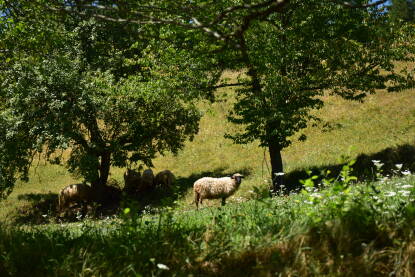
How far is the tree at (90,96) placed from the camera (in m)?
16.6

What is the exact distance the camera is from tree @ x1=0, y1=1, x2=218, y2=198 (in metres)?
16.6

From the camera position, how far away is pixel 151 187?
25219mm

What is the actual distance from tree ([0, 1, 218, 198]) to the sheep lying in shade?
4.09m

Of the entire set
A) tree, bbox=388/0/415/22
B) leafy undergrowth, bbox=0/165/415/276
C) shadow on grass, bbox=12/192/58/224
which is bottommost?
shadow on grass, bbox=12/192/58/224

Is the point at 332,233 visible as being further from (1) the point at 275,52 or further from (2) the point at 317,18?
(2) the point at 317,18

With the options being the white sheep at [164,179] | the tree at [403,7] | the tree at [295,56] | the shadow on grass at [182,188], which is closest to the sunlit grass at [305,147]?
the shadow on grass at [182,188]

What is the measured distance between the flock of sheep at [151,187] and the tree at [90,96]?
2.63 metres

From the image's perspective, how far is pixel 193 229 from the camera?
4660 millimetres

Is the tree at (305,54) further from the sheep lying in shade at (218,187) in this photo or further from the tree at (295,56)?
the sheep lying in shade at (218,187)

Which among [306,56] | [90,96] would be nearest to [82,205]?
[90,96]

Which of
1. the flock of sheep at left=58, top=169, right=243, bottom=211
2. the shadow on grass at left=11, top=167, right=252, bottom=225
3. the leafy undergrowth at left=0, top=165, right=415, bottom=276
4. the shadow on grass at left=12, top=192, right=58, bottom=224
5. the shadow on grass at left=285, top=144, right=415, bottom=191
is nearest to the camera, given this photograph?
the leafy undergrowth at left=0, top=165, right=415, bottom=276

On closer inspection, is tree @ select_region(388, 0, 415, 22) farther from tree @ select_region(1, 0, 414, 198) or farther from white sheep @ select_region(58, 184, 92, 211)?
white sheep @ select_region(58, 184, 92, 211)

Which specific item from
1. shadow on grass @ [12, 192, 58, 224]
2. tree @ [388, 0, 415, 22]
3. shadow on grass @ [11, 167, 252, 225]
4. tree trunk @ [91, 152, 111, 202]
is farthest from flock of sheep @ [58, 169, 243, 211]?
tree @ [388, 0, 415, 22]

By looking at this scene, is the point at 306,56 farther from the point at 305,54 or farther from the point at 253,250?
the point at 253,250
